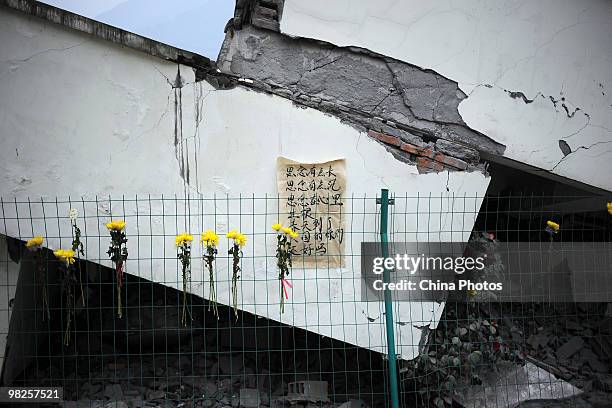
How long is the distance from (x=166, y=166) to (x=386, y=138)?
1523mm

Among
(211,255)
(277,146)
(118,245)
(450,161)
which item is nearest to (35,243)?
(118,245)

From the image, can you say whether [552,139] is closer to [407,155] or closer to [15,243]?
[407,155]

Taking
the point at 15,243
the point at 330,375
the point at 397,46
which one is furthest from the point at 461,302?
the point at 15,243

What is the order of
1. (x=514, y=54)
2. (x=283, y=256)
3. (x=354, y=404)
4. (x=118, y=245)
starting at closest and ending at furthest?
(x=118, y=245)
(x=283, y=256)
(x=354, y=404)
(x=514, y=54)

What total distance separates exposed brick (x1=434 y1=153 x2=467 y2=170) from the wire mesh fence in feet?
0.76

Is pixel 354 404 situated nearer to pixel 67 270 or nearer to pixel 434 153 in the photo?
pixel 434 153

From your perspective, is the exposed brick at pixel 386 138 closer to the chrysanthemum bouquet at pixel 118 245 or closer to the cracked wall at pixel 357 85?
the cracked wall at pixel 357 85

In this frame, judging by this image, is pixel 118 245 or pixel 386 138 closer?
pixel 118 245

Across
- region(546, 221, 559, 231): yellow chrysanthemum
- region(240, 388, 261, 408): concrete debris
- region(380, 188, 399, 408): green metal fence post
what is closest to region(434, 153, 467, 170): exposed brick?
region(380, 188, 399, 408): green metal fence post

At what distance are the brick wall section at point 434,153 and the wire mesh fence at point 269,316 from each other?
227 mm

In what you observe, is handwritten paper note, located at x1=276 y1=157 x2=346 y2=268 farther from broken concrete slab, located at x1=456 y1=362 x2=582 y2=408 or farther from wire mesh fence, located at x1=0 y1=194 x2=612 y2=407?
broken concrete slab, located at x1=456 y1=362 x2=582 y2=408

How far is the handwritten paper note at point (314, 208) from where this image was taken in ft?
13.6

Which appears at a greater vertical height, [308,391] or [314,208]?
[314,208]

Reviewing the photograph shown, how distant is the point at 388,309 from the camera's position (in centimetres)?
392
